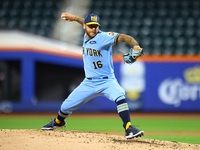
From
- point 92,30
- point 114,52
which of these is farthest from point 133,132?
point 114,52

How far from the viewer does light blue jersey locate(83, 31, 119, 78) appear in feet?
16.3

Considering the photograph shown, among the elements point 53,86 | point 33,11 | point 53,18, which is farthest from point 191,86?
point 33,11

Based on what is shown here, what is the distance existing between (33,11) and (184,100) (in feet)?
23.8

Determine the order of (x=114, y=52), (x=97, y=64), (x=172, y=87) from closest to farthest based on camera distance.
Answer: (x=97, y=64) → (x=172, y=87) → (x=114, y=52)

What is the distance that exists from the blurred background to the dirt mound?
20.0 ft

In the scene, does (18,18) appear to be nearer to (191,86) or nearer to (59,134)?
(191,86)

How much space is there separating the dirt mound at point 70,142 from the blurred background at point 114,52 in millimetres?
6083

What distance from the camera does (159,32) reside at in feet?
44.7

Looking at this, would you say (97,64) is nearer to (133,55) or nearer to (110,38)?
(110,38)

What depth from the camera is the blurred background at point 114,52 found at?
11.2 meters

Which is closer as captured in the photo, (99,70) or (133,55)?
(133,55)

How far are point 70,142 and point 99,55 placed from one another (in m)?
1.26

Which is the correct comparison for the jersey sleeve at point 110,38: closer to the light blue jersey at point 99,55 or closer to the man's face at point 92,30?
the light blue jersey at point 99,55

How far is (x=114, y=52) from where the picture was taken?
12.6m
